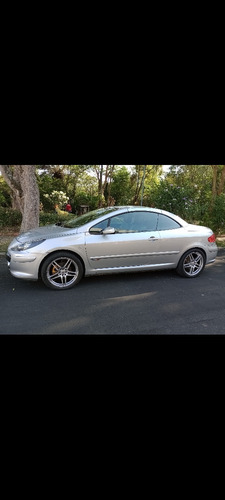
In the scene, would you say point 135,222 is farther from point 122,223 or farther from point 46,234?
point 46,234

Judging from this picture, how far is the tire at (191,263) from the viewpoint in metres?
4.80

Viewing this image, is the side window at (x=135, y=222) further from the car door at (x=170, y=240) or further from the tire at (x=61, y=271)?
the tire at (x=61, y=271)

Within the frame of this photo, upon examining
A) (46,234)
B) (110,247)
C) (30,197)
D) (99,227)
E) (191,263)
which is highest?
(30,197)

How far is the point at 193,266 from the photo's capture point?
16.1ft

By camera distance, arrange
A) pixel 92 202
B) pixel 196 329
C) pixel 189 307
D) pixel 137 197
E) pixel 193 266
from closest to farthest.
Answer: pixel 196 329, pixel 189 307, pixel 193 266, pixel 92 202, pixel 137 197

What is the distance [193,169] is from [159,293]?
1389 cm

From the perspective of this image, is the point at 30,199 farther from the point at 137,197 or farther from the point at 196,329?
the point at 137,197

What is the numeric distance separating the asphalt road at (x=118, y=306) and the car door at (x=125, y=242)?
39 cm

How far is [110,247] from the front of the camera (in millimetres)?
4254

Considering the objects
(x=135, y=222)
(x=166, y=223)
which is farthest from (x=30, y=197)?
(x=166, y=223)

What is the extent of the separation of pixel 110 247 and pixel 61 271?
93 cm

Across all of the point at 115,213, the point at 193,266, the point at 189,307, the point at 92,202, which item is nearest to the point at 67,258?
the point at 115,213

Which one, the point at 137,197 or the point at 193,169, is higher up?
the point at 193,169
